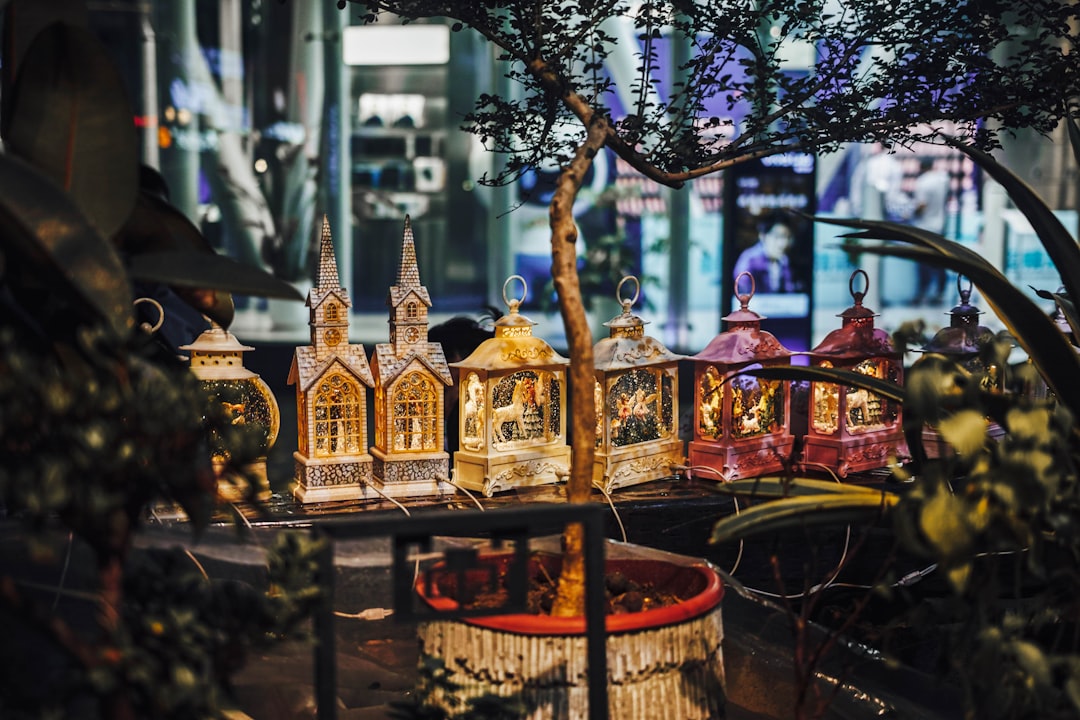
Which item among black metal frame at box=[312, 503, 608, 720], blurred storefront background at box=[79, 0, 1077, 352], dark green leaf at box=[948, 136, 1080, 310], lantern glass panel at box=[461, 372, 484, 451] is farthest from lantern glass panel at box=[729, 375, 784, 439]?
blurred storefront background at box=[79, 0, 1077, 352]

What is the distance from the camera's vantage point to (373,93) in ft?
17.3

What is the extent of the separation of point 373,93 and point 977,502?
4820 millimetres

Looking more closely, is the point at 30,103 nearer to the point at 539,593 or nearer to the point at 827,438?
the point at 539,593

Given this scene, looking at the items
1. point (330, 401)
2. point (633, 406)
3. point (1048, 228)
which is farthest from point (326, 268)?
point (1048, 228)

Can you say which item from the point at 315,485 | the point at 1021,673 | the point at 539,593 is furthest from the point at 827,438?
the point at 1021,673

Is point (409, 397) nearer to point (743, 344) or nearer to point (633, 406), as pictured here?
point (633, 406)

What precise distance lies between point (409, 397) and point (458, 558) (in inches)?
48.3

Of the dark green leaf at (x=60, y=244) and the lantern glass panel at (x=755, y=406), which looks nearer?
the dark green leaf at (x=60, y=244)

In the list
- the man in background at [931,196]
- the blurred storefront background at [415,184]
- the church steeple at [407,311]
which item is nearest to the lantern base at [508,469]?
the church steeple at [407,311]

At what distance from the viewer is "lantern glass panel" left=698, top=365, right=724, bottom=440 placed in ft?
7.55

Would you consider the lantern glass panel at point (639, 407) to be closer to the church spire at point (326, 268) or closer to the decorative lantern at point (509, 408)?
the decorative lantern at point (509, 408)

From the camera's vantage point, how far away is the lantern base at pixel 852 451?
236cm

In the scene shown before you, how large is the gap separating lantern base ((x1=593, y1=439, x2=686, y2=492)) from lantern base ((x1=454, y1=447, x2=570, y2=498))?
0.25ft

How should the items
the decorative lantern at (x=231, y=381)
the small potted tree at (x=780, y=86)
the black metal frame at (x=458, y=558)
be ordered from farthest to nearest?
1. the decorative lantern at (x=231, y=381)
2. the small potted tree at (x=780, y=86)
3. the black metal frame at (x=458, y=558)
